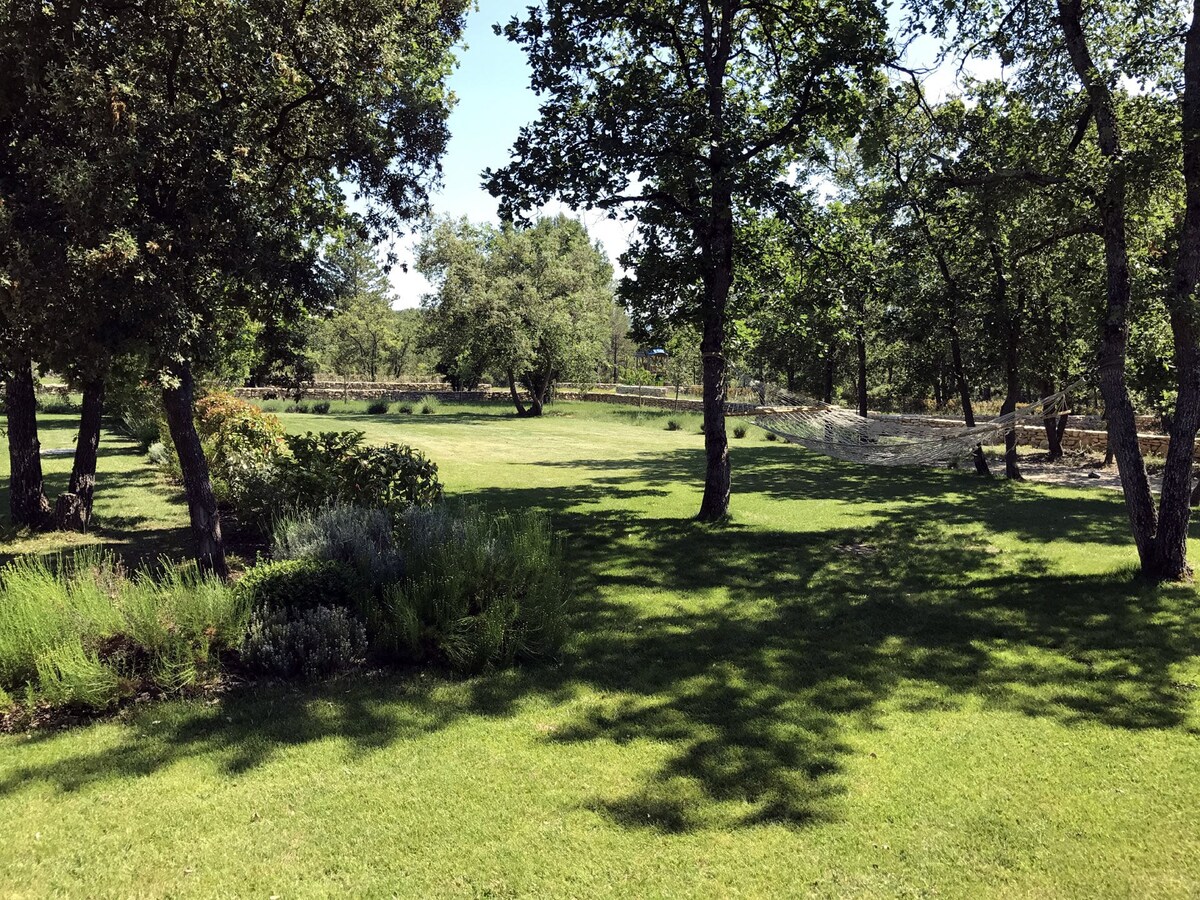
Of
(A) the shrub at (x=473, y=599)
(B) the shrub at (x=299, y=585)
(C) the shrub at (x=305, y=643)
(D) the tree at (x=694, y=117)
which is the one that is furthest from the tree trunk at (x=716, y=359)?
(C) the shrub at (x=305, y=643)

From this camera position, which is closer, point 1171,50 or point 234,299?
point 234,299

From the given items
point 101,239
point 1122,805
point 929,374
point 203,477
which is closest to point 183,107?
point 101,239

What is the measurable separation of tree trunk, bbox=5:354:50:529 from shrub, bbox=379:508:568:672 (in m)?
5.60

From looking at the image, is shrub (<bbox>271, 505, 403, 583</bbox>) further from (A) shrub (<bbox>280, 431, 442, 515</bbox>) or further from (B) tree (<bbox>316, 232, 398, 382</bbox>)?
(B) tree (<bbox>316, 232, 398, 382</bbox>)

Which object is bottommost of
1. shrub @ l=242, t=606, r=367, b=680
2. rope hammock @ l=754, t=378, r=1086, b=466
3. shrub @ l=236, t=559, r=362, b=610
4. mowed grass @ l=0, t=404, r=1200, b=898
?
mowed grass @ l=0, t=404, r=1200, b=898

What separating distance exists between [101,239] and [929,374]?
15759 mm

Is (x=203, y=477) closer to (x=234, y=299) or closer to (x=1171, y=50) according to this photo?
(x=234, y=299)

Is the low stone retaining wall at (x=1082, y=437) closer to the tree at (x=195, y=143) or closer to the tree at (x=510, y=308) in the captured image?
the tree at (x=195, y=143)

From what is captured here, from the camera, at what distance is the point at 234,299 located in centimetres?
720

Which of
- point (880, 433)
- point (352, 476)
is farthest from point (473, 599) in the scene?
point (880, 433)

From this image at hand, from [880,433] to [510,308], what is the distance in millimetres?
26949

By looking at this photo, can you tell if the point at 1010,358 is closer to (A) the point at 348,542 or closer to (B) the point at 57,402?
(A) the point at 348,542

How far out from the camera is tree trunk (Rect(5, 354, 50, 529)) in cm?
923

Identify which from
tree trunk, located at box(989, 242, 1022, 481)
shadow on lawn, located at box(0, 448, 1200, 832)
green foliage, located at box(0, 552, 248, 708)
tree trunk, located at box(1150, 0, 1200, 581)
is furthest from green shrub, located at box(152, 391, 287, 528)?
tree trunk, located at box(989, 242, 1022, 481)
